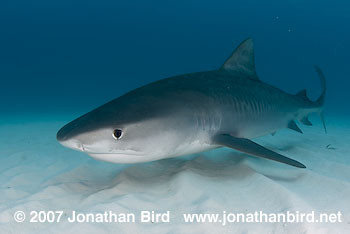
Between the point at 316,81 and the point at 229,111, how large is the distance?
76.5 m

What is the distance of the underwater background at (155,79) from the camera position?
7.57 feet

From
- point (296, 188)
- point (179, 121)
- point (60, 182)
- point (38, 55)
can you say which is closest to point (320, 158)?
point (296, 188)

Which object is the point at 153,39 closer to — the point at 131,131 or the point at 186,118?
the point at 186,118

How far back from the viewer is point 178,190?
99.8 inches

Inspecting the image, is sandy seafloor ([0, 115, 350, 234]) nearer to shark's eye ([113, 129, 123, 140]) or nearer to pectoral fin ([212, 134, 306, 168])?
pectoral fin ([212, 134, 306, 168])

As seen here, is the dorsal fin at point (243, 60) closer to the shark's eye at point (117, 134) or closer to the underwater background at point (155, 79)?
the underwater background at point (155, 79)

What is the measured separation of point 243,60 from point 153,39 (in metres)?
69.8

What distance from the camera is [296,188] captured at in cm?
252

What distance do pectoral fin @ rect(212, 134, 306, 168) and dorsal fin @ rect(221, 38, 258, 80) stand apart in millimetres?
1523

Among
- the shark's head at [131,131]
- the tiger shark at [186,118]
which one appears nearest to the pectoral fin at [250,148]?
the tiger shark at [186,118]

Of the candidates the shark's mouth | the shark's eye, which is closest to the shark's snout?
the shark's mouth

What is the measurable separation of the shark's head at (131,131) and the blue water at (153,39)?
50.8 metres

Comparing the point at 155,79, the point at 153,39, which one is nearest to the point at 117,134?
the point at 155,79

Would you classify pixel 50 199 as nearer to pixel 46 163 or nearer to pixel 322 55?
pixel 46 163
